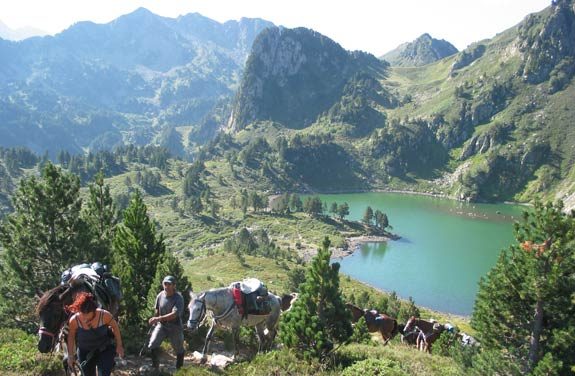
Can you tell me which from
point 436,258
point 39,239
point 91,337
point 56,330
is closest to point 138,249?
point 39,239

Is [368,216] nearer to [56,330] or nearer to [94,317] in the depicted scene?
[56,330]

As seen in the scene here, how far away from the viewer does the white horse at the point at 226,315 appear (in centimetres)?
1435

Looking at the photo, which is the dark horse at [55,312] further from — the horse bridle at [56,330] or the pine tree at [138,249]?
the pine tree at [138,249]

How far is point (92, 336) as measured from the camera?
376 inches

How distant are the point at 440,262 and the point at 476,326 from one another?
390ft

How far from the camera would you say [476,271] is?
386 feet

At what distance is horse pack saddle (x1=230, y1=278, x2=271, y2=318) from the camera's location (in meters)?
16.0

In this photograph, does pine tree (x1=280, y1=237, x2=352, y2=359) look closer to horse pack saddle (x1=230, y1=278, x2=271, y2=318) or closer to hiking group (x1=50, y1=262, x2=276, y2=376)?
horse pack saddle (x1=230, y1=278, x2=271, y2=318)

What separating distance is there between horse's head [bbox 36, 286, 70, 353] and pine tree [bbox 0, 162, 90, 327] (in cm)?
1530

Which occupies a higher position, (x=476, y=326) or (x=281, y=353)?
(x=476, y=326)

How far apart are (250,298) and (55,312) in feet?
23.2

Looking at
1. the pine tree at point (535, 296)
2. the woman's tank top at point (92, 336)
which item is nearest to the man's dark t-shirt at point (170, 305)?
the woman's tank top at point (92, 336)

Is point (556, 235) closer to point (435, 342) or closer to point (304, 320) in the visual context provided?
point (304, 320)

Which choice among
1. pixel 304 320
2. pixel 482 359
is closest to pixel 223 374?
pixel 304 320
